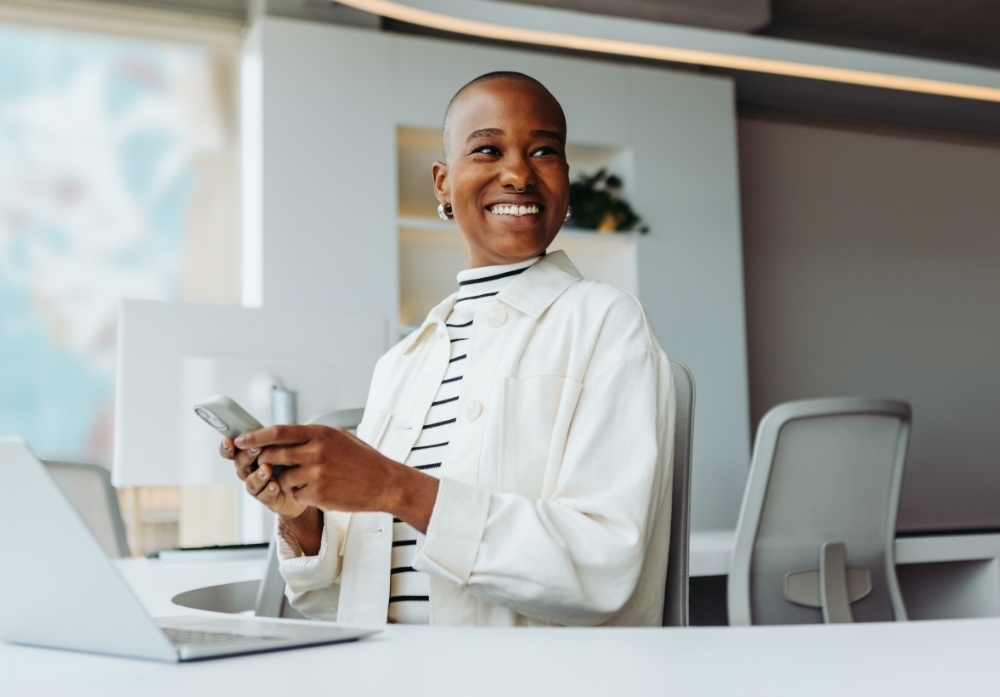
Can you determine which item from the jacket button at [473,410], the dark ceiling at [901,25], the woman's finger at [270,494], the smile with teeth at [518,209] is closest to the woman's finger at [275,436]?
the woman's finger at [270,494]

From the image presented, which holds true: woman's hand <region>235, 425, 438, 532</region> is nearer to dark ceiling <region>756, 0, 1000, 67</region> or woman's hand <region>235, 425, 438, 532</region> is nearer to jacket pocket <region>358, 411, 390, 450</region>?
jacket pocket <region>358, 411, 390, 450</region>

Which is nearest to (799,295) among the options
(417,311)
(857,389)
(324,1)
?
(857,389)

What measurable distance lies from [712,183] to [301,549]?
3971mm

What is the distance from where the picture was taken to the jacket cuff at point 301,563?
122 cm

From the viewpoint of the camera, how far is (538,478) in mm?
1158

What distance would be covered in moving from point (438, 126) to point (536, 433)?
11.2ft

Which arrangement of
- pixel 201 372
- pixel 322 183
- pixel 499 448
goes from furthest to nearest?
1. pixel 322 183
2. pixel 201 372
3. pixel 499 448

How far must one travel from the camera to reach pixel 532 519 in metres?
1.01

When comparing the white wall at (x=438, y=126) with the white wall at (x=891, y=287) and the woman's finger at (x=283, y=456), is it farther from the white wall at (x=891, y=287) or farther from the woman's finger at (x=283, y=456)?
the woman's finger at (x=283, y=456)

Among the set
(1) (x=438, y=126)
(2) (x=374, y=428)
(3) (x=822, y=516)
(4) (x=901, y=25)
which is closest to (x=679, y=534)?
(2) (x=374, y=428)

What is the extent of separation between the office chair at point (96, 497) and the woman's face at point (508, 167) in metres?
1.37

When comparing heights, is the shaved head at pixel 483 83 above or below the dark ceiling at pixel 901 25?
below

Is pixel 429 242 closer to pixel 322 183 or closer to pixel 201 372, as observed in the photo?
pixel 322 183

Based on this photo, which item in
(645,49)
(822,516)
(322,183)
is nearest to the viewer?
(822,516)
